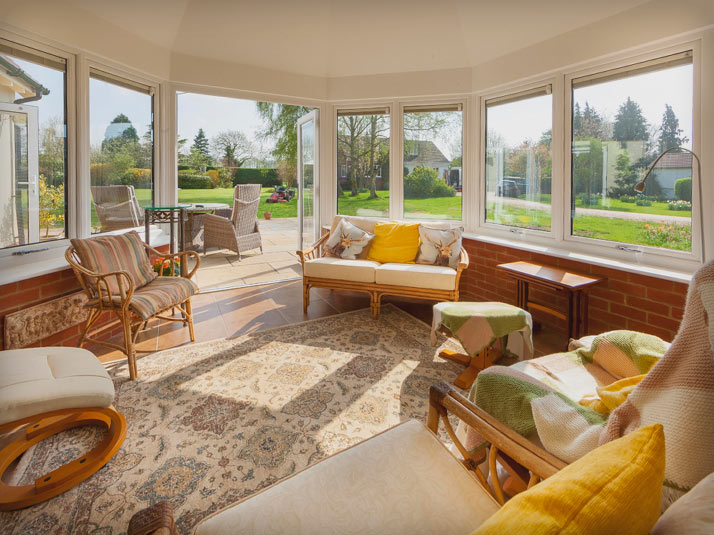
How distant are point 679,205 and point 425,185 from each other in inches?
107

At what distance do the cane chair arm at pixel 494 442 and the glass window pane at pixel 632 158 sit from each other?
2754 millimetres

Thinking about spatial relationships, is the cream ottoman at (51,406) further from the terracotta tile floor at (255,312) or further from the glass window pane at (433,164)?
the glass window pane at (433,164)

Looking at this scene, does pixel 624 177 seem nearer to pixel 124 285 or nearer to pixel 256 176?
pixel 124 285

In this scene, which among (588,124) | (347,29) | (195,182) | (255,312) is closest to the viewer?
(588,124)

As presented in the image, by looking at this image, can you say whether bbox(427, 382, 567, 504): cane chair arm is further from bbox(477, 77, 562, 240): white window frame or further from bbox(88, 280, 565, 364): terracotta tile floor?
bbox(477, 77, 562, 240): white window frame

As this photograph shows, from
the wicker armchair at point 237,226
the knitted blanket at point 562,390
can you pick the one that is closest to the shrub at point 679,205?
the knitted blanket at point 562,390

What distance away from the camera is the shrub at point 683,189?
9.99ft

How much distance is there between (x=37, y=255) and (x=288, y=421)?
8.02 ft

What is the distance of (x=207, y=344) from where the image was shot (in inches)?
135

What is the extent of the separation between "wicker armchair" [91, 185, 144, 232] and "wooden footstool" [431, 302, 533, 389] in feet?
10.4

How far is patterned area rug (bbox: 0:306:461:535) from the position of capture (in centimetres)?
176

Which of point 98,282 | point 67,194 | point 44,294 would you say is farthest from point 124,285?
point 67,194

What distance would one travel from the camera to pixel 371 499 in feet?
3.59

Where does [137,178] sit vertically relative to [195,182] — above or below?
below
